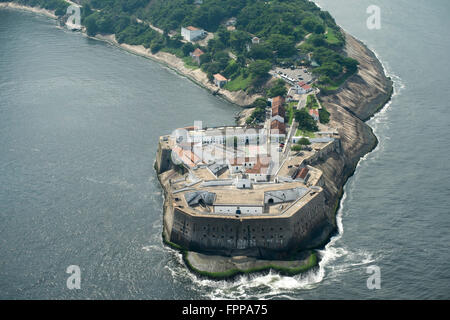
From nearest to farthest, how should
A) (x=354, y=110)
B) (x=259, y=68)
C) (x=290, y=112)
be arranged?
1. (x=290, y=112)
2. (x=354, y=110)
3. (x=259, y=68)

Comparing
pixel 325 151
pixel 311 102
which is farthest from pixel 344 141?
pixel 311 102

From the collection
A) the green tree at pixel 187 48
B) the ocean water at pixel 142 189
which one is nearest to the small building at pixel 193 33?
the green tree at pixel 187 48

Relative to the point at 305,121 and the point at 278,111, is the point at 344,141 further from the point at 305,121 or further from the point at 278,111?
the point at 278,111

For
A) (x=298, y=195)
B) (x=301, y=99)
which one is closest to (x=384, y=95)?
(x=301, y=99)

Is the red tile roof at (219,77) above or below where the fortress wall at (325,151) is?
above

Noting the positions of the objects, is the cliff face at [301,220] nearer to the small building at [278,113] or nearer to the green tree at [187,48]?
the small building at [278,113]

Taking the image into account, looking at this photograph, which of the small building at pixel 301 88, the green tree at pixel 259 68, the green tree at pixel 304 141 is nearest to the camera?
the green tree at pixel 304 141

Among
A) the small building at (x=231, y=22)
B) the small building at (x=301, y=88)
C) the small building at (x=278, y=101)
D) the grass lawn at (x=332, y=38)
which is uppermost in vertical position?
the grass lawn at (x=332, y=38)
